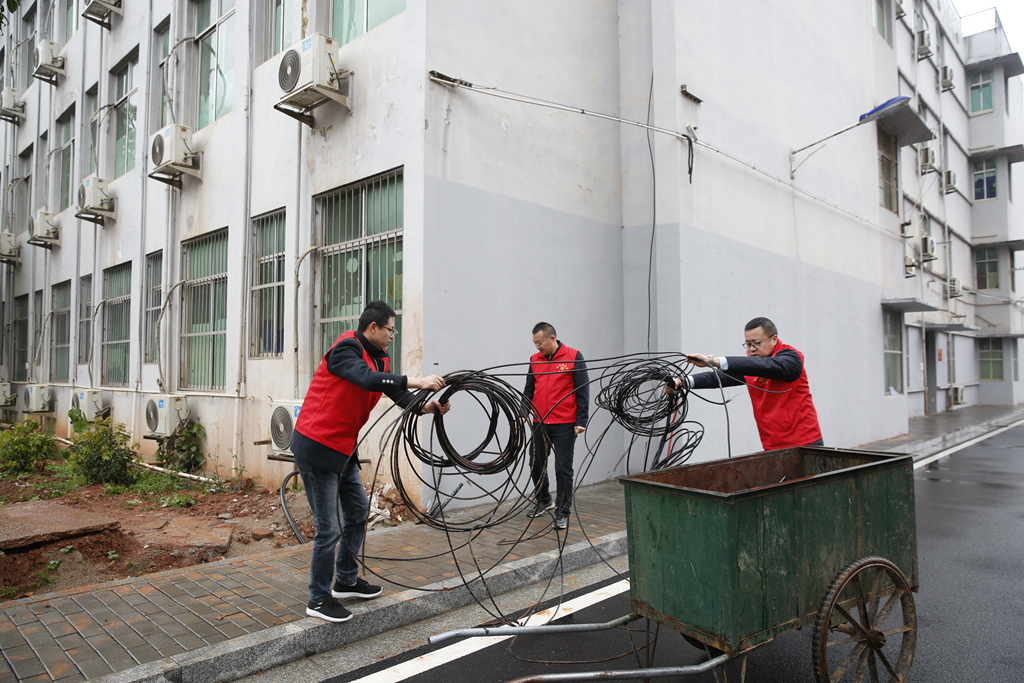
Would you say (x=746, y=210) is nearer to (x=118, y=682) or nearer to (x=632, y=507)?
(x=632, y=507)

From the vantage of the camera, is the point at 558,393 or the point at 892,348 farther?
the point at 892,348

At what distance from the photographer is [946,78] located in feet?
74.0

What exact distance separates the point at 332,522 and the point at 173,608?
3.75 feet

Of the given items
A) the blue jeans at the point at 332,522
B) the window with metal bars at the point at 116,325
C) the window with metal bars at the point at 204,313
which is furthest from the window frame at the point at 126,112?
the blue jeans at the point at 332,522

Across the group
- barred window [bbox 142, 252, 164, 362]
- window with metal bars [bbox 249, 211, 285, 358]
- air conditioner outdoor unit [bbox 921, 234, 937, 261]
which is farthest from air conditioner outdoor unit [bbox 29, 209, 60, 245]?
air conditioner outdoor unit [bbox 921, 234, 937, 261]

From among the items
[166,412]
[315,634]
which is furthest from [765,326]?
[166,412]

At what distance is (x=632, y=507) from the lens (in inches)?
122

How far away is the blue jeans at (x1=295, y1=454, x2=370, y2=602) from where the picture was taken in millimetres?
3861

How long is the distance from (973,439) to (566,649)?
14.6 metres

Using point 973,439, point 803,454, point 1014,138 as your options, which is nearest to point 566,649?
point 803,454

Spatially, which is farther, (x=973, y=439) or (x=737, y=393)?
(x=973, y=439)

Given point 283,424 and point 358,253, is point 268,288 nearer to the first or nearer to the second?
point 358,253

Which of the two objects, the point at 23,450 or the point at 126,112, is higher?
the point at 126,112

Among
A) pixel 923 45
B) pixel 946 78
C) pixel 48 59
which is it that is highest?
pixel 946 78
